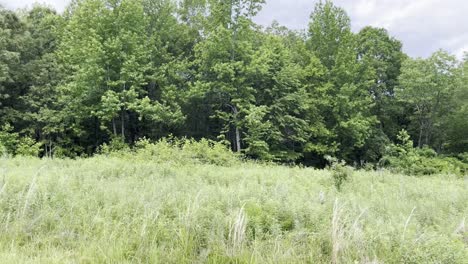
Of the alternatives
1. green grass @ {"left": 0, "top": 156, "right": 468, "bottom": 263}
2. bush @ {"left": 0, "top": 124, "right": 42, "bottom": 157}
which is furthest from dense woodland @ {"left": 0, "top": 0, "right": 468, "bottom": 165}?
green grass @ {"left": 0, "top": 156, "right": 468, "bottom": 263}

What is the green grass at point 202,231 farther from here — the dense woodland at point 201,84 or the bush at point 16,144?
the bush at point 16,144

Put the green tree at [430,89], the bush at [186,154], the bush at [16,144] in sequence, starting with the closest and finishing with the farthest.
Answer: the bush at [186,154]
the bush at [16,144]
the green tree at [430,89]

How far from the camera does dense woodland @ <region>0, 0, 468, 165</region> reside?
1959 cm

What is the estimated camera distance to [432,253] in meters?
2.98

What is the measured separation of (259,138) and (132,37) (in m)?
10.4

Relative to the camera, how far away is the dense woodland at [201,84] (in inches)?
771

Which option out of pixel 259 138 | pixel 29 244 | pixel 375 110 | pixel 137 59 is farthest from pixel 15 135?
pixel 375 110

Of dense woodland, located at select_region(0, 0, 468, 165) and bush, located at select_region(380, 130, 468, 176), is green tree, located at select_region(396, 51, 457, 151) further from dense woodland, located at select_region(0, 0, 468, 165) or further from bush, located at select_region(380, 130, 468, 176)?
bush, located at select_region(380, 130, 468, 176)

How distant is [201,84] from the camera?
20.3 meters

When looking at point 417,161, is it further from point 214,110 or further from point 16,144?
point 16,144

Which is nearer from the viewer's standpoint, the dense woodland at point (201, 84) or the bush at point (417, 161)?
the bush at point (417, 161)

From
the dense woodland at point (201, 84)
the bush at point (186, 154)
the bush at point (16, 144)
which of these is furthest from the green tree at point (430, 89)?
the bush at point (16, 144)

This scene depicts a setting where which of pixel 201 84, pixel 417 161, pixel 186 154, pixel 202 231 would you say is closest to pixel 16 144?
pixel 201 84

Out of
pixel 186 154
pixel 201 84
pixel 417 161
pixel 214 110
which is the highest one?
pixel 201 84
